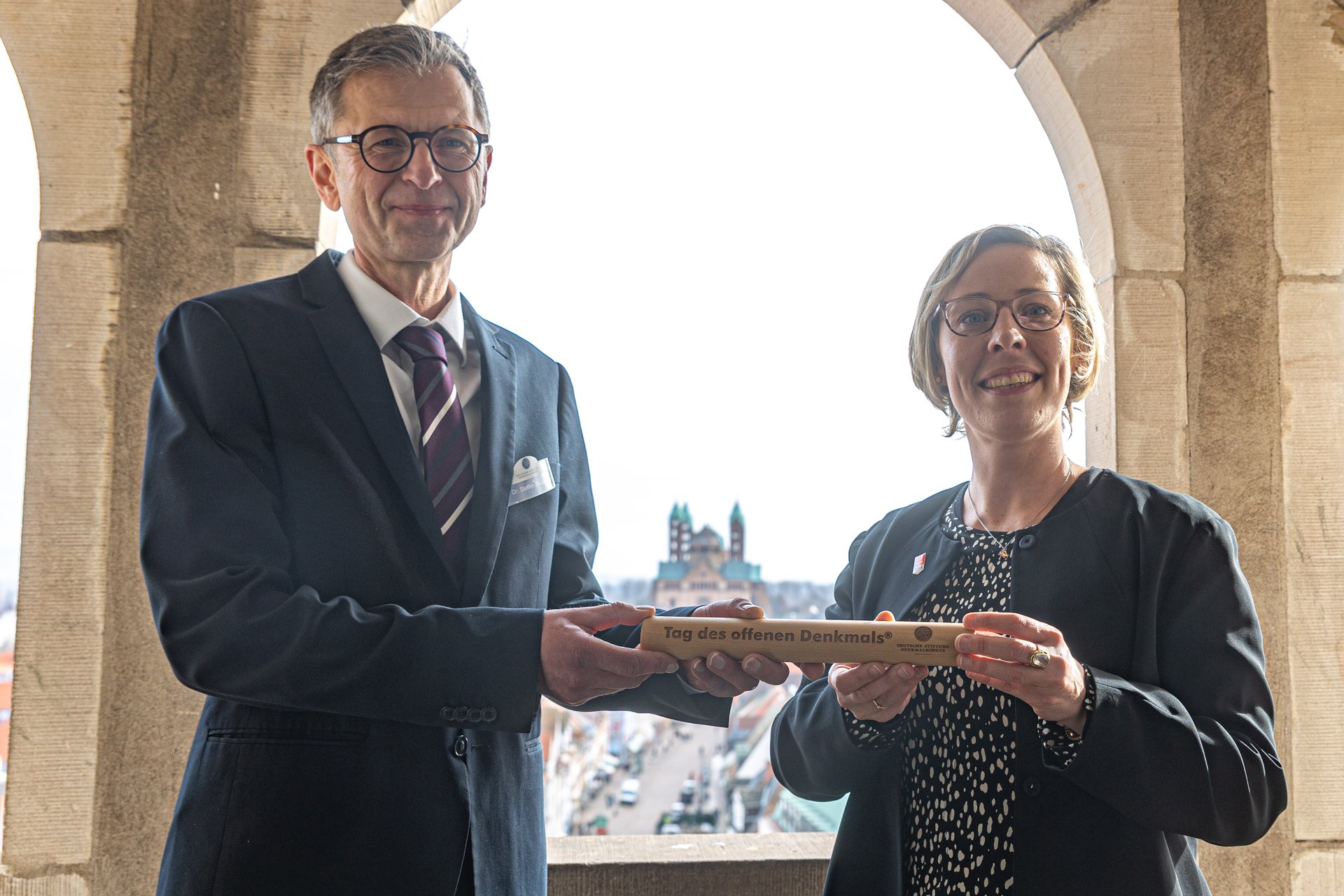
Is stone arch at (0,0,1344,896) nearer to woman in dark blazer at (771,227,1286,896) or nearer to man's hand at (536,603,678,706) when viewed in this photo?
woman in dark blazer at (771,227,1286,896)

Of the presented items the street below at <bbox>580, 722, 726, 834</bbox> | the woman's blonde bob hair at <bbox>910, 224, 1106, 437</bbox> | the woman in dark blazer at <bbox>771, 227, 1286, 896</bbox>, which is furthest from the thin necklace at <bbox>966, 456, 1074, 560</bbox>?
the street below at <bbox>580, 722, 726, 834</bbox>

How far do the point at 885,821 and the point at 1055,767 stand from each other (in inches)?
12.9

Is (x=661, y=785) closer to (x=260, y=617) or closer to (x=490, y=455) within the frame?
(x=490, y=455)

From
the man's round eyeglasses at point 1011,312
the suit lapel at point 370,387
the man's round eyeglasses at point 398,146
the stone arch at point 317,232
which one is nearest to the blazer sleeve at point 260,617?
the suit lapel at point 370,387

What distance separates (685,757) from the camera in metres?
10.8

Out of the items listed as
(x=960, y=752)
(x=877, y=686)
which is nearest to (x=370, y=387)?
(x=877, y=686)

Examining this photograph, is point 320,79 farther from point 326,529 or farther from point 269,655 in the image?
point 269,655

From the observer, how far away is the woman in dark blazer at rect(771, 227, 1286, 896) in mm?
1373

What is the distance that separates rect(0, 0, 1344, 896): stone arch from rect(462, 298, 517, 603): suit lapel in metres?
0.95

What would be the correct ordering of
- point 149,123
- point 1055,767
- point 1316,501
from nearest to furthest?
1. point 1055,767
2. point 149,123
3. point 1316,501

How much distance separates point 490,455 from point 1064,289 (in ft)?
3.62

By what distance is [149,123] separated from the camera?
2303 mm

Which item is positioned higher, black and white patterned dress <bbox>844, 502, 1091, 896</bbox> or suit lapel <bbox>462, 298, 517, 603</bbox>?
suit lapel <bbox>462, 298, 517, 603</bbox>

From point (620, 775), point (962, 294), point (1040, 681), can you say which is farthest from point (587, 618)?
point (620, 775)
